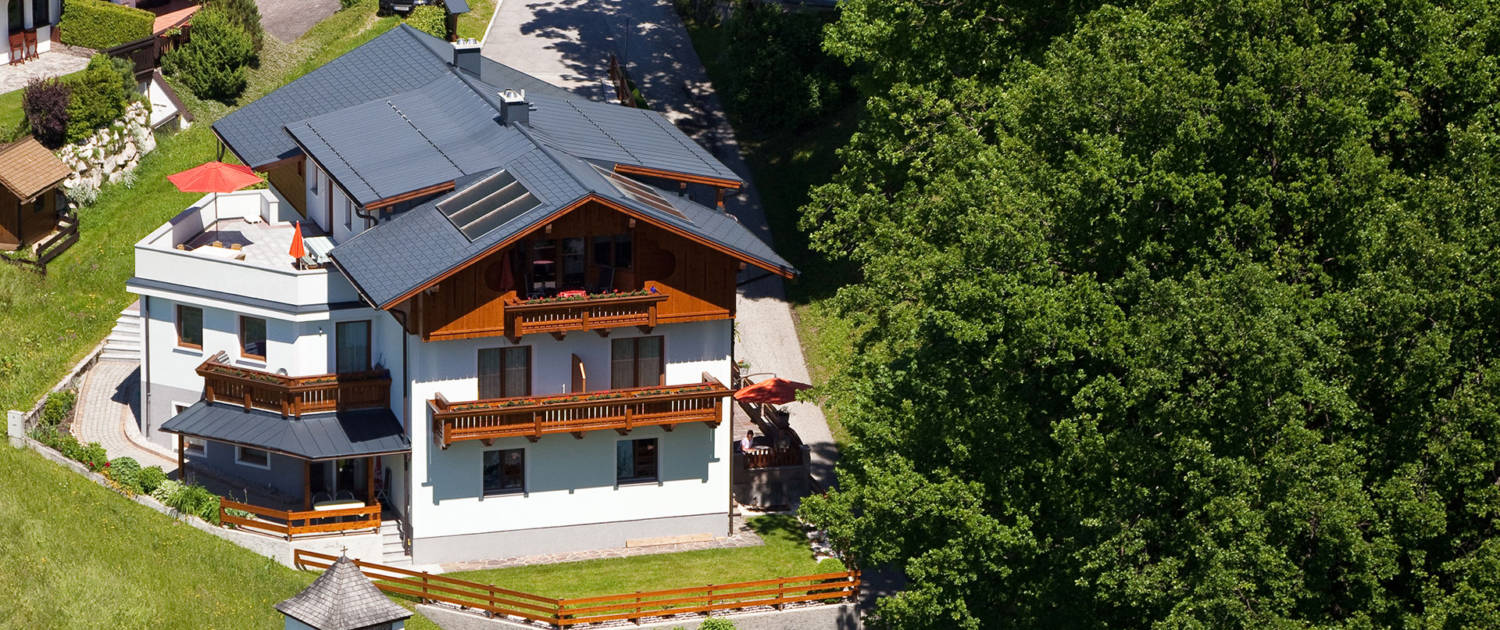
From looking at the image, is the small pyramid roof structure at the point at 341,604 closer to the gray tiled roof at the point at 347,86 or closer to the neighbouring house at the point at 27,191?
the gray tiled roof at the point at 347,86

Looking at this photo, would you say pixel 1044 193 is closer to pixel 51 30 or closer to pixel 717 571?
pixel 717 571

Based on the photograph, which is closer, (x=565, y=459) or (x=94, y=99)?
(x=565, y=459)

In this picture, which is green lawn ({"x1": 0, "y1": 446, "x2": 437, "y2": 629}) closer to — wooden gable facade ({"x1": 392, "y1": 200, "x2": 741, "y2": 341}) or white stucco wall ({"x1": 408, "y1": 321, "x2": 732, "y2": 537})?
white stucco wall ({"x1": 408, "y1": 321, "x2": 732, "y2": 537})

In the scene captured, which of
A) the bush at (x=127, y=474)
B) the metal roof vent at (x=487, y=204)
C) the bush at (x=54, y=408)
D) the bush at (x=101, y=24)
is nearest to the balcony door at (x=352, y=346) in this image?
the metal roof vent at (x=487, y=204)

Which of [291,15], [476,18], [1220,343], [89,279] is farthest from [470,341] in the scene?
[476,18]

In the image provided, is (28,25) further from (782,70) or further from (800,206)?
(800,206)

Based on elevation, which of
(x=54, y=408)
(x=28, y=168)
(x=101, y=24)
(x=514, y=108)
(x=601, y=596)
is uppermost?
(x=514, y=108)
